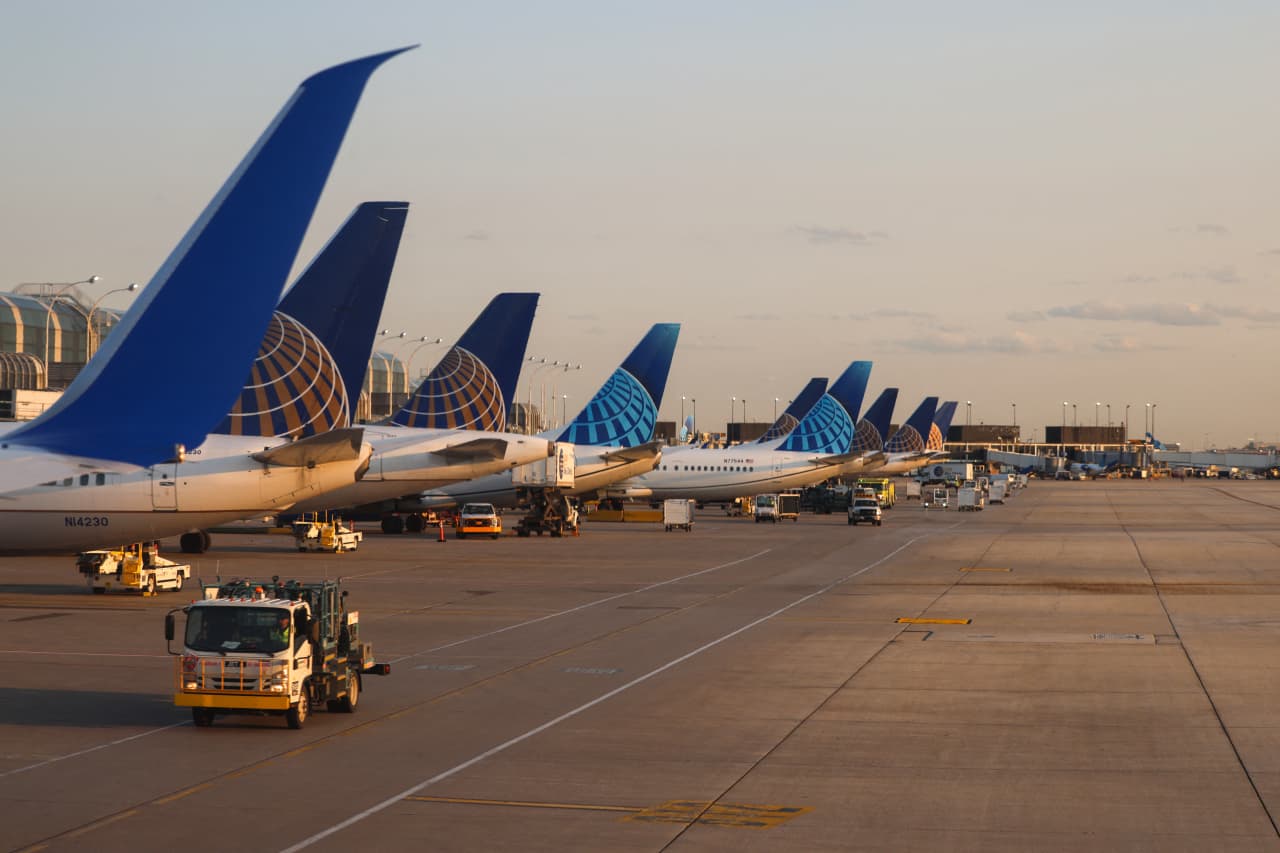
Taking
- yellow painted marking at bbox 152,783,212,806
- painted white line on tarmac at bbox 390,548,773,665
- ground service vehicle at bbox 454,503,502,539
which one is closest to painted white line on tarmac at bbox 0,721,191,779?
yellow painted marking at bbox 152,783,212,806

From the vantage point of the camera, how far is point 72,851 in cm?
1502

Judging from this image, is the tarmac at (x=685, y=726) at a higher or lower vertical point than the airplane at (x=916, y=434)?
lower

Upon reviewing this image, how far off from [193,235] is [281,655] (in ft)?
32.2

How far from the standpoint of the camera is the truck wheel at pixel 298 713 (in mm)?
22156

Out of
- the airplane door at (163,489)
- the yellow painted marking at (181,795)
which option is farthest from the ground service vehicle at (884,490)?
the yellow painted marking at (181,795)

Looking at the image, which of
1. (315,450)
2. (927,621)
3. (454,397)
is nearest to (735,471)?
(454,397)

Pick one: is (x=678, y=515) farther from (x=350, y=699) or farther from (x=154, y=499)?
(x=350, y=699)

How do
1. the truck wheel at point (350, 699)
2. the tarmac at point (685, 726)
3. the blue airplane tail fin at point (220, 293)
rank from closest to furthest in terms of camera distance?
the tarmac at point (685, 726), the truck wheel at point (350, 699), the blue airplane tail fin at point (220, 293)

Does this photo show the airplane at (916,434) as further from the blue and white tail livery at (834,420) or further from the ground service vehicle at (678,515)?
the ground service vehicle at (678,515)

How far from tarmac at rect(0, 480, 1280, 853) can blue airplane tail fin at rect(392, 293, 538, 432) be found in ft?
61.4

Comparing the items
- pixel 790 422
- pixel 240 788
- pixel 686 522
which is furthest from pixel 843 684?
pixel 790 422

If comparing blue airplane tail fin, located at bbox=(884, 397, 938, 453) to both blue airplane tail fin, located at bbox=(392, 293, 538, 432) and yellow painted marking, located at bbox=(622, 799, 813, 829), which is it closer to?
blue airplane tail fin, located at bbox=(392, 293, 538, 432)

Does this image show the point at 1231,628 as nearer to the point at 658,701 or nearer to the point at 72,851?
the point at 658,701

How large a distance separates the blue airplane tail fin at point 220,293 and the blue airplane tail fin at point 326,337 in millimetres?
16182
